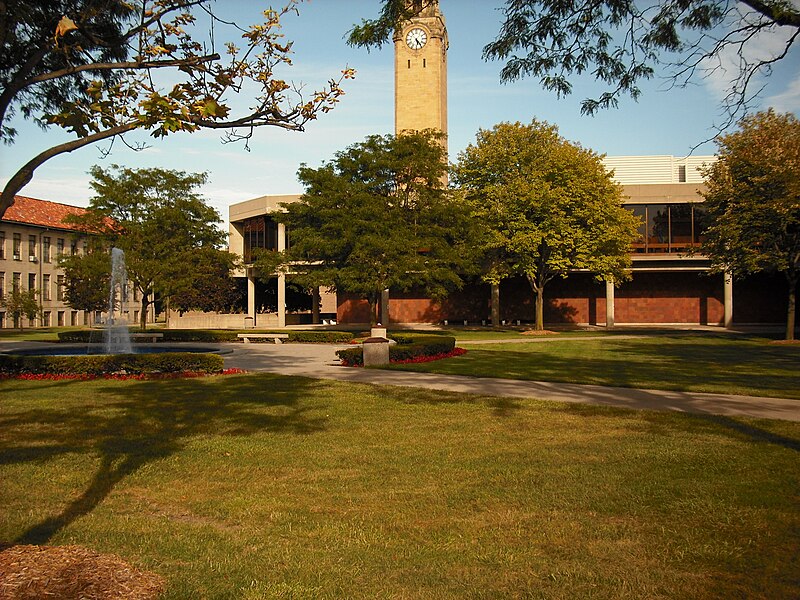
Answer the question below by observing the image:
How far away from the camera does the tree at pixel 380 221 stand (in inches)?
1283

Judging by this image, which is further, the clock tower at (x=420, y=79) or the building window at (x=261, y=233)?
the clock tower at (x=420, y=79)

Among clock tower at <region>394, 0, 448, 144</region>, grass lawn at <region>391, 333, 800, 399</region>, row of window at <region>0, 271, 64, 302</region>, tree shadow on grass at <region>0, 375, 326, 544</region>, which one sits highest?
clock tower at <region>394, 0, 448, 144</region>

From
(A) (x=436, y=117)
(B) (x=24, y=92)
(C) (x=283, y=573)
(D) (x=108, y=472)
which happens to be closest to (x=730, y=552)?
(C) (x=283, y=573)

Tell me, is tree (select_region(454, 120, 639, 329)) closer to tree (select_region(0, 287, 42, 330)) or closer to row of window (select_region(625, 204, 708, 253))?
row of window (select_region(625, 204, 708, 253))

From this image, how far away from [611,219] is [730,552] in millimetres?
36953

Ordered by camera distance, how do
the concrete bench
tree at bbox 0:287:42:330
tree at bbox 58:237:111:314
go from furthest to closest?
tree at bbox 0:287:42:330 < tree at bbox 58:237:111:314 < the concrete bench

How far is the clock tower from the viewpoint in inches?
2490

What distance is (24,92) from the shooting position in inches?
313

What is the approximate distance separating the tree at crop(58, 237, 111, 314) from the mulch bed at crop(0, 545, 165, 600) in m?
34.0

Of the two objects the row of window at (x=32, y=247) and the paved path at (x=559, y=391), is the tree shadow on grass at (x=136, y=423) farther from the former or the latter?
the row of window at (x=32, y=247)

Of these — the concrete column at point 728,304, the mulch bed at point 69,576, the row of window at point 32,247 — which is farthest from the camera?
the row of window at point 32,247

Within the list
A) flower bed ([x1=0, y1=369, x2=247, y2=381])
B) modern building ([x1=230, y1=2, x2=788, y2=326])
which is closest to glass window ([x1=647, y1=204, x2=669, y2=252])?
modern building ([x1=230, y1=2, x2=788, y2=326])

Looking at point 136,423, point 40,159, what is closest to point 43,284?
point 136,423

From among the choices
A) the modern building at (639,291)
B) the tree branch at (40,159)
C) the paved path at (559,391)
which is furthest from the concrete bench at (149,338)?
the tree branch at (40,159)
